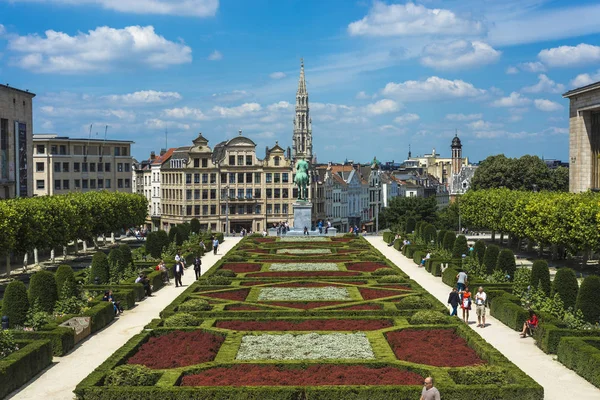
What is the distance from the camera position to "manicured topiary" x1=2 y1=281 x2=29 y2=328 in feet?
115

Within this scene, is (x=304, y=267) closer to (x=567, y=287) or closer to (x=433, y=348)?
(x=567, y=287)

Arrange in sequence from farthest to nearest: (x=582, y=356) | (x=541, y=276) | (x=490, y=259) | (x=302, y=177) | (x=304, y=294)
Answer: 1. (x=302, y=177)
2. (x=490, y=259)
3. (x=304, y=294)
4. (x=541, y=276)
5. (x=582, y=356)

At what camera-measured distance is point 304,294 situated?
45312 millimetres

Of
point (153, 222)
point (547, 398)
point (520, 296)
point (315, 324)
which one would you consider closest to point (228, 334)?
point (315, 324)

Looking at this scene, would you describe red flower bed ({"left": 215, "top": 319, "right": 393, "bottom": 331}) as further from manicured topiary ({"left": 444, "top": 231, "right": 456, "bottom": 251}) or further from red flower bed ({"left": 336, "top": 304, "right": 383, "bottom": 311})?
manicured topiary ({"left": 444, "top": 231, "right": 456, "bottom": 251})

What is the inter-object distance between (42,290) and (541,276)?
2566cm

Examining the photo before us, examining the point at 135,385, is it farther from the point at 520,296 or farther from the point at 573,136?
the point at 573,136

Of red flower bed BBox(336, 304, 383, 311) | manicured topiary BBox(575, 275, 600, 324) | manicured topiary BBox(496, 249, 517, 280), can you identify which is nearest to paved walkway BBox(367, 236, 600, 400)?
manicured topiary BBox(575, 275, 600, 324)

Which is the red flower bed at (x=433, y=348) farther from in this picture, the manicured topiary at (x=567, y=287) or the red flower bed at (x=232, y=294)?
the red flower bed at (x=232, y=294)

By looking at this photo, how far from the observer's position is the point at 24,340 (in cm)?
3077

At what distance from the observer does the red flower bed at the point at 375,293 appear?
147 ft

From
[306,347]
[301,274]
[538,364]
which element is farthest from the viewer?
[301,274]

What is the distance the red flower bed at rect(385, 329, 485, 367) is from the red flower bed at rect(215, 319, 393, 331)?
196cm

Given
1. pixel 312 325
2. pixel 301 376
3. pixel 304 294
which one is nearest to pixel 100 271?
pixel 304 294
